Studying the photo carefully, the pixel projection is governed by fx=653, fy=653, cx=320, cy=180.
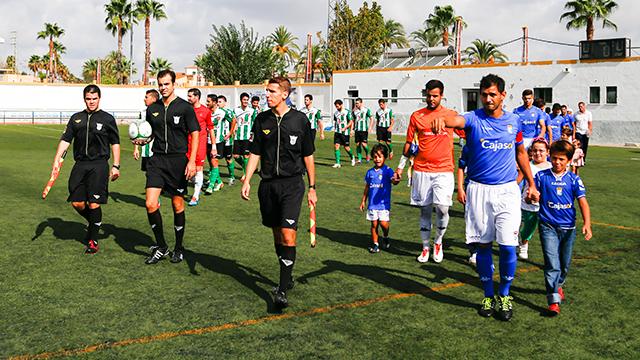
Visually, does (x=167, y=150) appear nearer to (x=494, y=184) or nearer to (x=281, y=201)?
(x=281, y=201)

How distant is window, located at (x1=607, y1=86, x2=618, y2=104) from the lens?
3350cm

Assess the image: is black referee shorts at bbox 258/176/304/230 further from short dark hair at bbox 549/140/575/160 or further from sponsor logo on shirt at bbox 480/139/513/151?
short dark hair at bbox 549/140/575/160

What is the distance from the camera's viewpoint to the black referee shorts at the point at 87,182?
8102mm

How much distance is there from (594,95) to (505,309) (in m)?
31.8

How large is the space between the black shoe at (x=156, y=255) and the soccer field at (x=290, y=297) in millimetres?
87

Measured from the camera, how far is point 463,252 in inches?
329

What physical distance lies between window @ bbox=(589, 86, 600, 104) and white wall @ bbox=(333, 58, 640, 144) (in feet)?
0.61

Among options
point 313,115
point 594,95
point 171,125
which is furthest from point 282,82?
point 594,95

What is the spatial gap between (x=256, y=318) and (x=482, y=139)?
8.25 ft

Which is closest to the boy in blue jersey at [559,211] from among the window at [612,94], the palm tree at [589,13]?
the window at [612,94]

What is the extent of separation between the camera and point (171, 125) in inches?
303

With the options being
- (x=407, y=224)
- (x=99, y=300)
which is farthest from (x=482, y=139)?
(x=407, y=224)

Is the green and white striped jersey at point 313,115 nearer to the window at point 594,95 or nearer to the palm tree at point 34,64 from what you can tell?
the window at point 594,95

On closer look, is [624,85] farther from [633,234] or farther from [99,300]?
[99,300]
